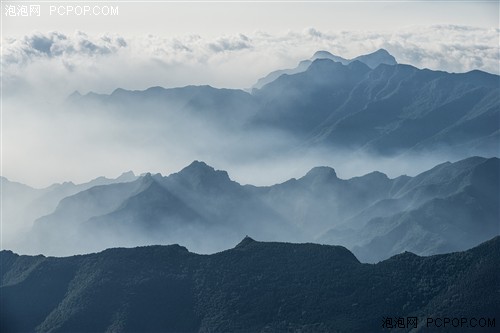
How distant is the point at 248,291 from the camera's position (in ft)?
559

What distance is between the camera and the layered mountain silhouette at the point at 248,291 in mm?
161250

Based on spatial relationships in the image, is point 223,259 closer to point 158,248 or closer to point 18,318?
point 158,248

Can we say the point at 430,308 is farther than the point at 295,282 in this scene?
No

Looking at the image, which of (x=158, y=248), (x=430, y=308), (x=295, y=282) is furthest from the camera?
(x=158, y=248)

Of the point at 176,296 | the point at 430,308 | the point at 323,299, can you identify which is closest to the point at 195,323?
the point at 176,296

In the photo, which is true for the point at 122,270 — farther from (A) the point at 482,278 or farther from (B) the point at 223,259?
(A) the point at 482,278

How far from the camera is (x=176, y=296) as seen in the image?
172750 millimetres

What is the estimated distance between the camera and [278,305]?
167 m

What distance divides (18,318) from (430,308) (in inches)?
2527

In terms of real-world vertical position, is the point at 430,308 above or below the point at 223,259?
below

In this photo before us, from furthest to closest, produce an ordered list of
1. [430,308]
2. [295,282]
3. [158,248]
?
[158,248] → [295,282] → [430,308]

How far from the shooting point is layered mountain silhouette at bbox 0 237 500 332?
6348 inches

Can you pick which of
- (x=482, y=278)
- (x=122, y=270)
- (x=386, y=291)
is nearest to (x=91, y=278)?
(x=122, y=270)

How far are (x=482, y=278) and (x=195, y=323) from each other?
4383cm
